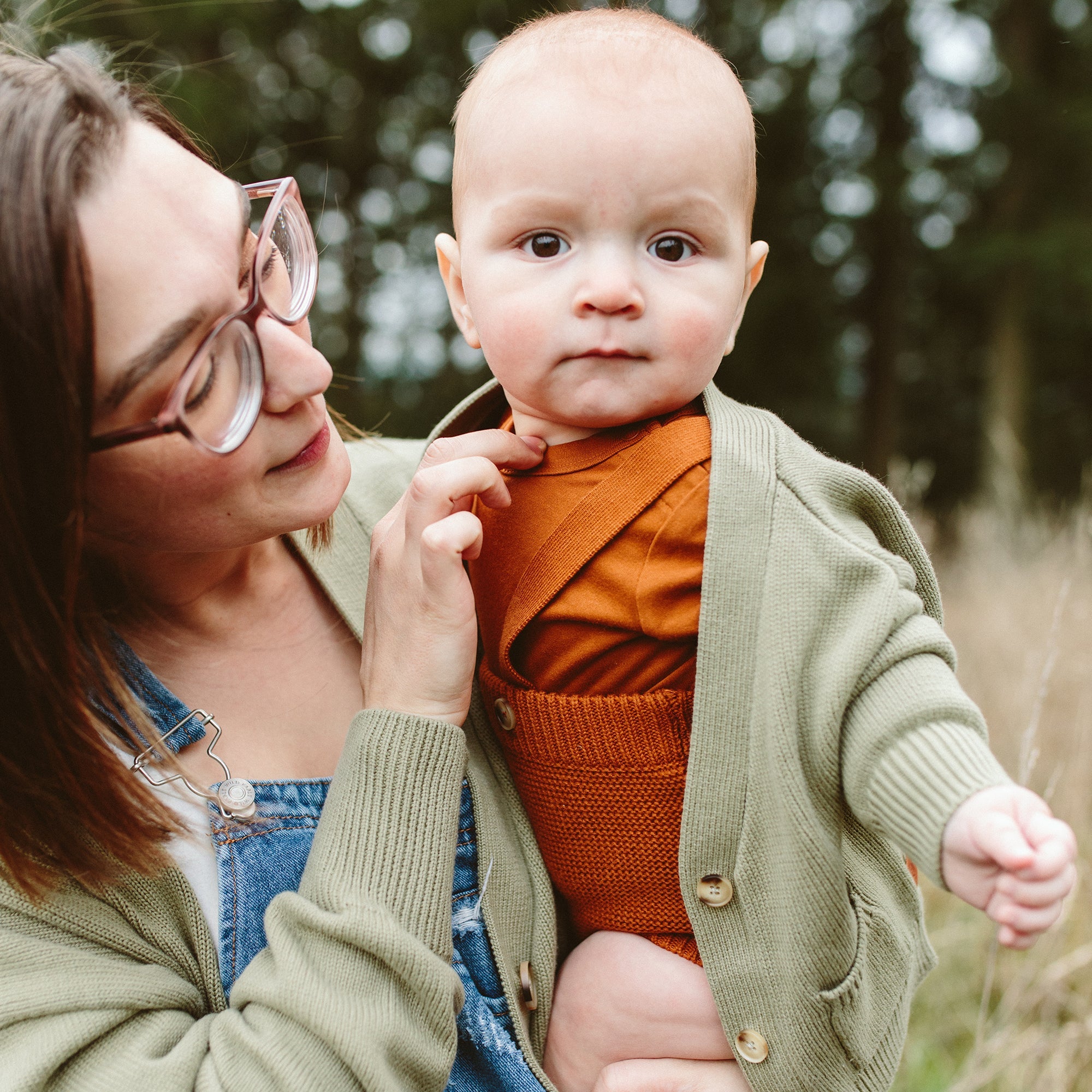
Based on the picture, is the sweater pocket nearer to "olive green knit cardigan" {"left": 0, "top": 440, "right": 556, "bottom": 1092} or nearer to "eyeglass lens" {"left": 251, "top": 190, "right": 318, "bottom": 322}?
"olive green knit cardigan" {"left": 0, "top": 440, "right": 556, "bottom": 1092}

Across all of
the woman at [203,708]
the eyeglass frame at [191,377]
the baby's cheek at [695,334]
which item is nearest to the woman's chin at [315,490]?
the woman at [203,708]

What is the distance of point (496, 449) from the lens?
1383mm

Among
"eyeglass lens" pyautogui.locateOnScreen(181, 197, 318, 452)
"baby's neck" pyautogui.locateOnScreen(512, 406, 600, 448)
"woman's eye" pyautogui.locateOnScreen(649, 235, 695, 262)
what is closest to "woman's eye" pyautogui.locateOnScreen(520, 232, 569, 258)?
"woman's eye" pyautogui.locateOnScreen(649, 235, 695, 262)

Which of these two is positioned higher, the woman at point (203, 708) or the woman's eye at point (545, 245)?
the woman's eye at point (545, 245)

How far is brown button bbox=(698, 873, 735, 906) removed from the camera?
1.27m

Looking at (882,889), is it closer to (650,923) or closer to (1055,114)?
(650,923)

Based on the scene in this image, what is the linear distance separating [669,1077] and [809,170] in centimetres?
1010

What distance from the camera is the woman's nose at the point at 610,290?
124 centimetres

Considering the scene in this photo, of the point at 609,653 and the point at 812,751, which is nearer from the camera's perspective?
the point at 812,751

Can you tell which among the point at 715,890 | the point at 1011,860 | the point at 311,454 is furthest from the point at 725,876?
the point at 311,454

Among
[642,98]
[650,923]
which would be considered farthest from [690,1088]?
[642,98]

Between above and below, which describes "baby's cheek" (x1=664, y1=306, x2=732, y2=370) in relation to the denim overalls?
above

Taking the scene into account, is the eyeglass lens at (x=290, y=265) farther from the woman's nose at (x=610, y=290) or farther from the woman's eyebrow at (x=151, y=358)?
the woman's nose at (x=610, y=290)

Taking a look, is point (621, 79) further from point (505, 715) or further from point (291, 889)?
point (291, 889)
